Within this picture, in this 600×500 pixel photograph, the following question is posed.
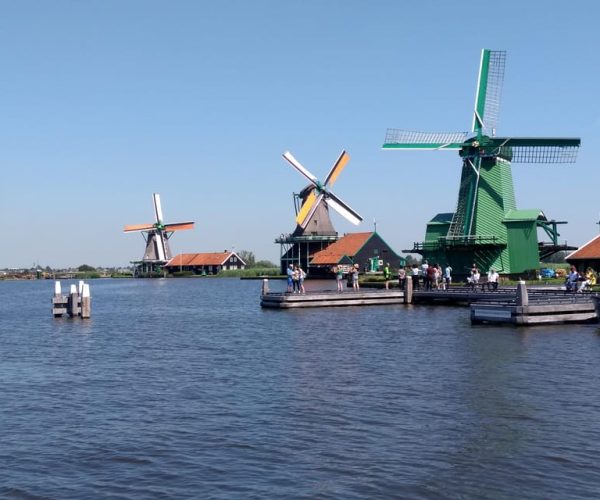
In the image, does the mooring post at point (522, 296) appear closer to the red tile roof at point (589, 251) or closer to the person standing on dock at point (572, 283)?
the person standing on dock at point (572, 283)

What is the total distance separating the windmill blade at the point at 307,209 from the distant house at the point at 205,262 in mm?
45273

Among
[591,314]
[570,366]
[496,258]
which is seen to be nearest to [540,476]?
[570,366]

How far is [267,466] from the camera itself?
Answer: 1310cm

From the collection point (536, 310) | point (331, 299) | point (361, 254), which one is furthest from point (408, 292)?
point (361, 254)

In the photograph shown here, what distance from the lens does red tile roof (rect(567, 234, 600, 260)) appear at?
52750 mm

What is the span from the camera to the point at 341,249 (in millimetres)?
99375

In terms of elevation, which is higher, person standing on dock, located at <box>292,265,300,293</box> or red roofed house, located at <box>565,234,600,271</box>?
red roofed house, located at <box>565,234,600,271</box>

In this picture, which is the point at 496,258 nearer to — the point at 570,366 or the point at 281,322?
the point at 281,322

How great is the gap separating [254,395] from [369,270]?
258 feet

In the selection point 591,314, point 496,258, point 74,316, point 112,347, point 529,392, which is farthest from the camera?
point 496,258

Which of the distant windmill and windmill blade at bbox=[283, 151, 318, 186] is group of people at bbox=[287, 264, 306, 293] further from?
the distant windmill

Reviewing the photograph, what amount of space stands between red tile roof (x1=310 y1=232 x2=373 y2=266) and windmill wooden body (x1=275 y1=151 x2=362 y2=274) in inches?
101

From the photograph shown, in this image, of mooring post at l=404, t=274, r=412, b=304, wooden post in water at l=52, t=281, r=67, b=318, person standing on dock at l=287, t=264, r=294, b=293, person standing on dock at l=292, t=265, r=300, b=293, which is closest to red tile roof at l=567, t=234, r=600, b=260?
mooring post at l=404, t=274, r=412, b=304

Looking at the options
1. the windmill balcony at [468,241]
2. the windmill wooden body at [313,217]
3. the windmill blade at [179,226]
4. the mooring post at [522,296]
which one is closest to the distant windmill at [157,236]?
the windmill blade at [179,226]
